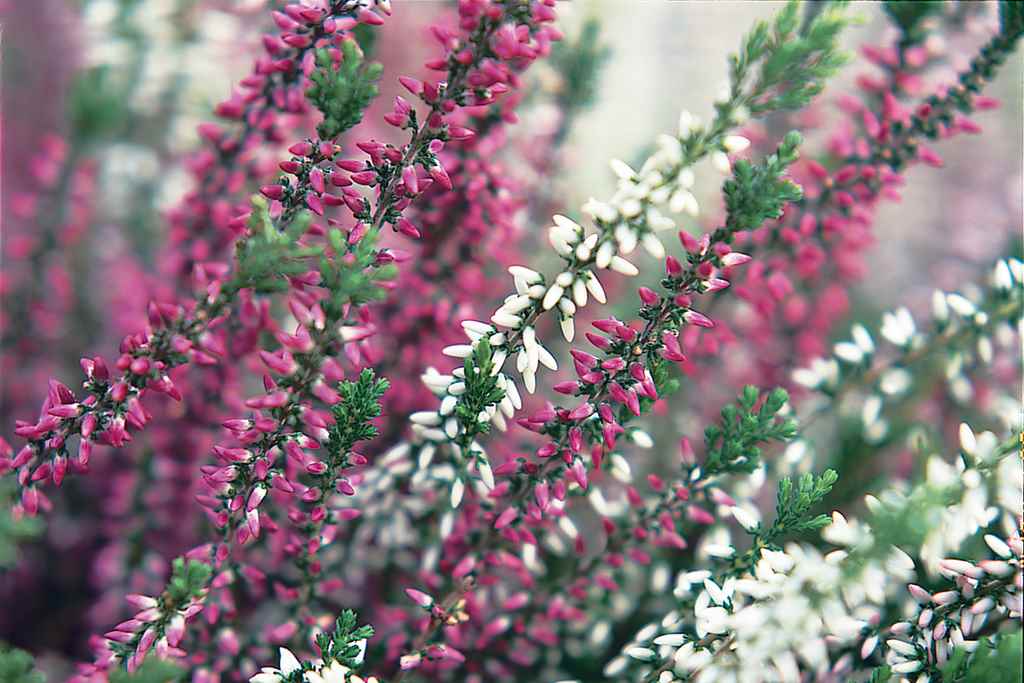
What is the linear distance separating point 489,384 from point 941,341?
589 millimetres

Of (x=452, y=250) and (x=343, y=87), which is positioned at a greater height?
(x=343, y=87)

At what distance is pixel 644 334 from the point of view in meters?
0.70

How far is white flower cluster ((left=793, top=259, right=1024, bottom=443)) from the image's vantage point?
91 cm

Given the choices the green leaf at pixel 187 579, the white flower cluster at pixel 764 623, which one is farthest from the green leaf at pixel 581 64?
the green leaf at pixel 187 579

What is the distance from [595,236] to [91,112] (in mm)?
839

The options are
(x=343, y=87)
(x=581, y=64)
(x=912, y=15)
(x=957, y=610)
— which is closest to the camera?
(x=343, y=87)

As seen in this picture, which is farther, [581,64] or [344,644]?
[581,64]

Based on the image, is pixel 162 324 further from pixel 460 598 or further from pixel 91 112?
pixel 91 112

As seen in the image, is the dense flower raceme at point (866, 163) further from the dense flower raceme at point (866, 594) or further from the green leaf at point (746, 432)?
the dense flower raceme at point (866, 594)

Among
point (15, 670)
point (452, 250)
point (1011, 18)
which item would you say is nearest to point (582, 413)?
point (452, 250)

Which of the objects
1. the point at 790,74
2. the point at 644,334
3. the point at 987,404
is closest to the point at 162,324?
the point at 644,334

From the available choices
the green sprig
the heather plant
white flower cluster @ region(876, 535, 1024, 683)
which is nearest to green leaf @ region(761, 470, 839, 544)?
the heather plant

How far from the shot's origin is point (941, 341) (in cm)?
97

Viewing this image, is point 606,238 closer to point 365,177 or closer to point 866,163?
point 365,177
